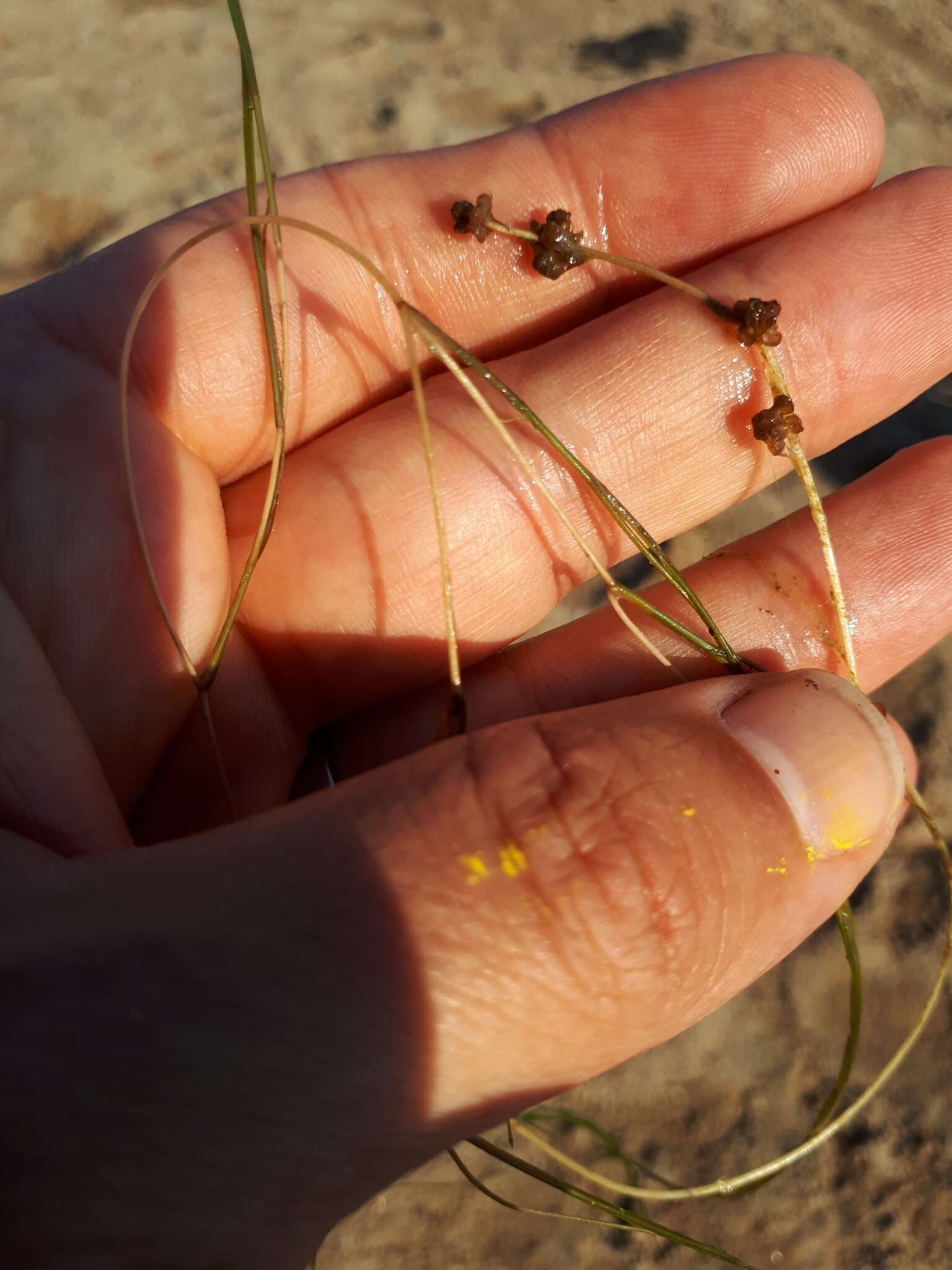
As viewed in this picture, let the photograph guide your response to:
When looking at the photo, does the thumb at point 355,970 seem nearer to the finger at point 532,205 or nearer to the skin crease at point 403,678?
the skin crease at point 403,678

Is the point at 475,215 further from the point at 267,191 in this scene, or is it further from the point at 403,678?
the point at 403,678

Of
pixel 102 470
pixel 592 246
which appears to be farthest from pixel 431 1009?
pixel 592 246

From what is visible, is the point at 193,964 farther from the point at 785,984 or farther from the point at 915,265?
the point at 915,265

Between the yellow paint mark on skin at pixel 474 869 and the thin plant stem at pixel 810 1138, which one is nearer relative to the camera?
the yellow paint mark on skin at pixel 474 869

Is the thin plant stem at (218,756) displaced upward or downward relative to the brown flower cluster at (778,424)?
downward

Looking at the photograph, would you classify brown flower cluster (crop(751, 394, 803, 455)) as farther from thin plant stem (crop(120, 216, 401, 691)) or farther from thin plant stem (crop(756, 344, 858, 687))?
thin plant stem (crop(120, 216, 401, 691))

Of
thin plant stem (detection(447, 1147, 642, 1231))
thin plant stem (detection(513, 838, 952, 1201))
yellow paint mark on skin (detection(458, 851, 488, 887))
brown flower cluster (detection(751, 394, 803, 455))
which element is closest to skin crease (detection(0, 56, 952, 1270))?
yellow paint mark on skin (detection(458, 851, 488, 887))

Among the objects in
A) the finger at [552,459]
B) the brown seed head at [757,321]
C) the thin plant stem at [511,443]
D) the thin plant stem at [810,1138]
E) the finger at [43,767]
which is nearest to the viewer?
the finger at [43,767]

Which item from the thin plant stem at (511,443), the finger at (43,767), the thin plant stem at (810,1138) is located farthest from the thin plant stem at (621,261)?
the finger at (43,767)
